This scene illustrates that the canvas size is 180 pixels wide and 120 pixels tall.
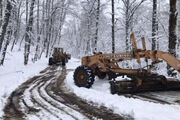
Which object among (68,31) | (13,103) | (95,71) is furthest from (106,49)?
(68,31)

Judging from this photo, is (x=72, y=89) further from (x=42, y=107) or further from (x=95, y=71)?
(x=42, y=107)

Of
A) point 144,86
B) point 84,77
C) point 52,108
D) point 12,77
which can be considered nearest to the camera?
point 52,108

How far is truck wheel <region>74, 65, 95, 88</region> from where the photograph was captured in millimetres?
9359

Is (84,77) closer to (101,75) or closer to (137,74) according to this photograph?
(101,75)

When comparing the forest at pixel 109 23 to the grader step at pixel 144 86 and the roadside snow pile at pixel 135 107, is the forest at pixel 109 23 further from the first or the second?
the roadside snow pile at pixel 135 107

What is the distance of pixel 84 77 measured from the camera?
380 inches

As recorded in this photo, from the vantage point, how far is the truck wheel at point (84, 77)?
9359 mm

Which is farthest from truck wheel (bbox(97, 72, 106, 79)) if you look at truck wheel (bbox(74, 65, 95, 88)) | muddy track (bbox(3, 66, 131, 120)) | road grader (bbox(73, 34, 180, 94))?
muddy track (bbox(3, 66, 131, 120))

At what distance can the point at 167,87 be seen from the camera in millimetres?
8391

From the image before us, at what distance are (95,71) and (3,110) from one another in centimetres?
532

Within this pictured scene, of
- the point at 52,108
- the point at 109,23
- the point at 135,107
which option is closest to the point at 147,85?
the point at 135,107

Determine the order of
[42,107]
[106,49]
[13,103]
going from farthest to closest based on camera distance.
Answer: [106,49] → [13,103] → [42,107]

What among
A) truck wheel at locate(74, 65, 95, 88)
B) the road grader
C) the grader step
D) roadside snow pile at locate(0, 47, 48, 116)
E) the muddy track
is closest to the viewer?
the muddy track

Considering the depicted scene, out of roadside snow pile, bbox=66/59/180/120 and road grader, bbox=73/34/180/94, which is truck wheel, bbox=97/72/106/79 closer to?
road grader, bbox=73/34/180/94
